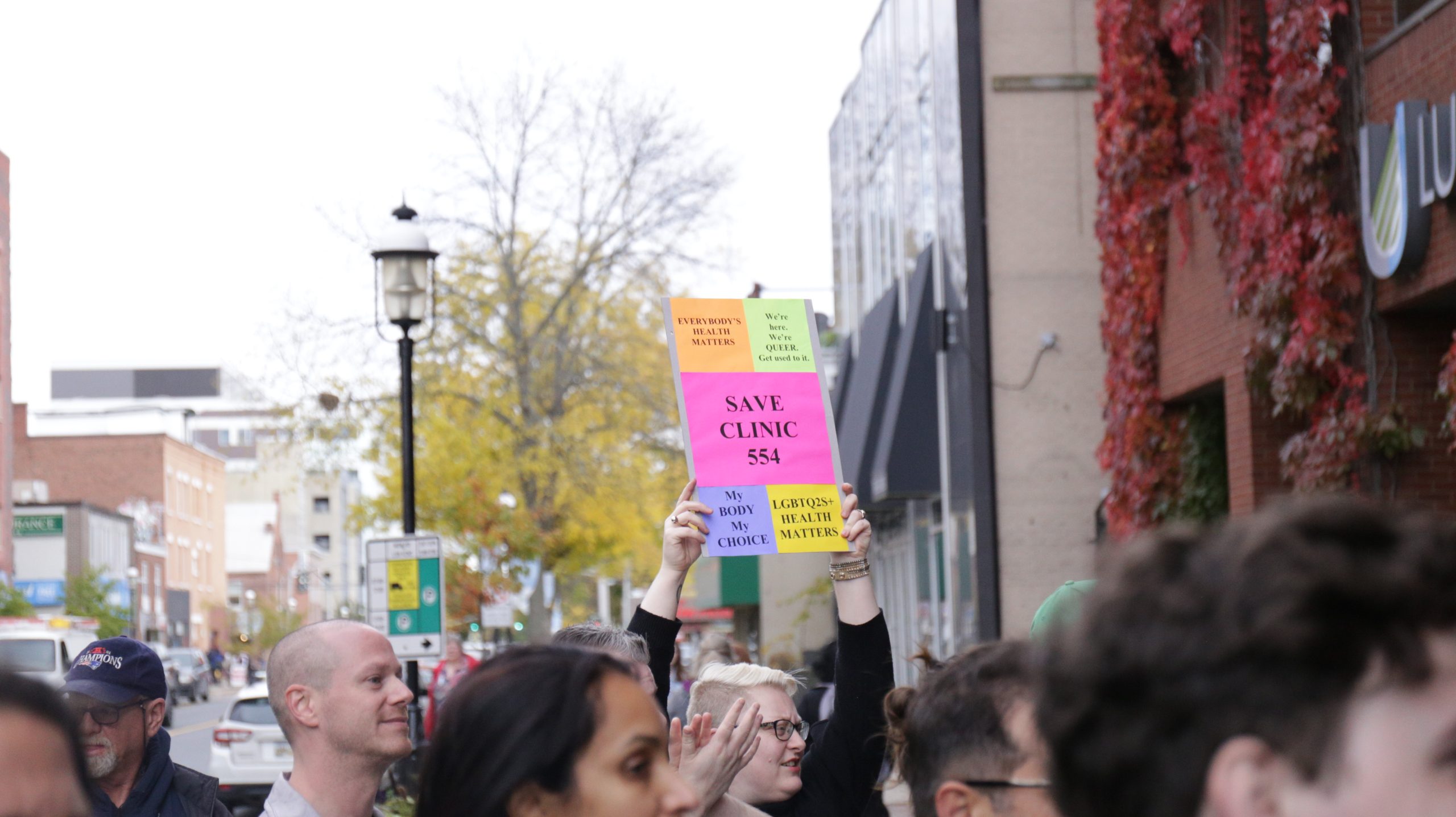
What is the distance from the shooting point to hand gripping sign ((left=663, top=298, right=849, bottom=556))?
15.7ft

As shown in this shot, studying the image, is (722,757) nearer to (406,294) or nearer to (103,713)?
(103,713)

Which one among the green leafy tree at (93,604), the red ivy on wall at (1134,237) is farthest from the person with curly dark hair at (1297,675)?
the green leafy tree at (93,604)

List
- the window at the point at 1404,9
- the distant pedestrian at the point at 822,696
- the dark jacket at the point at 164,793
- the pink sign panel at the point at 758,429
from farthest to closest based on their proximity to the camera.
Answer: the window at the point at 1404,9
the distant pedestrian at the point at 822,696
the dark jacket at the point at 164,793
the pink sign panel at the point at 758,429

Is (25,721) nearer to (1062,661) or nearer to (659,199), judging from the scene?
(1062,661)

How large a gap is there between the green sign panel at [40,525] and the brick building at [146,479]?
433 inches

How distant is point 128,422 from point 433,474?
71.9 metres

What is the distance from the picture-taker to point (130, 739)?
212 inches

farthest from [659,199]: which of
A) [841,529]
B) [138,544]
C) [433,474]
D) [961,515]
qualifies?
[138,544]

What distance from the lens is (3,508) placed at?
185ft

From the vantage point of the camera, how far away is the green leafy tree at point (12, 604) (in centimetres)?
4838

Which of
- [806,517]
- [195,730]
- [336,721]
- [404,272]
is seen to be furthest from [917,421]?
[195,730]

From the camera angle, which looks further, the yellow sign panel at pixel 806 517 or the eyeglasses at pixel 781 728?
the yellow sign panel at pixel 806 517

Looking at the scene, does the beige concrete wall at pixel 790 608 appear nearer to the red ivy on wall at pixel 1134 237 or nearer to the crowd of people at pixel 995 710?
the red ivy on wall at pixel 1134 237

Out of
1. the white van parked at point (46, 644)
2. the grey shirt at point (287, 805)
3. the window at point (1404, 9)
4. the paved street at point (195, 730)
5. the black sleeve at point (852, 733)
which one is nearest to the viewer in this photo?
the grey shirt at point (287, 805)
